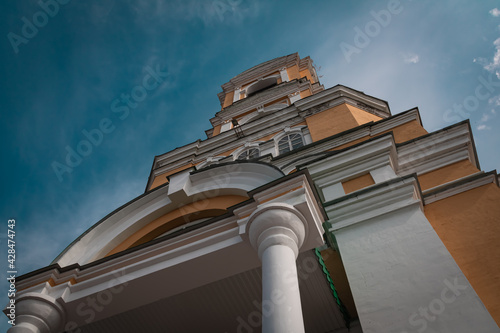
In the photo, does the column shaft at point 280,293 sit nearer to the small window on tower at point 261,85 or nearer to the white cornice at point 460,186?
the white cornice at point 460,186

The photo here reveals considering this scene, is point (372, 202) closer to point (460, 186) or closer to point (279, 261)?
point (460, 186)

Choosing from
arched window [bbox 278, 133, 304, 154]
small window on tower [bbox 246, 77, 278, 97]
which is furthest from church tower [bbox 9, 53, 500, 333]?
small window on tower [bbox 246, 77, 278, 97]

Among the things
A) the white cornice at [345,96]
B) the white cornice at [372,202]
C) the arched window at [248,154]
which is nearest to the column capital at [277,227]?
the white cornice at [372,202]

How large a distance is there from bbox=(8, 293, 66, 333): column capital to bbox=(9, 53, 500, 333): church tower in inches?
0.7

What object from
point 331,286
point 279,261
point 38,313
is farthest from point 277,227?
point 38,313

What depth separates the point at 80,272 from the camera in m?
6.57

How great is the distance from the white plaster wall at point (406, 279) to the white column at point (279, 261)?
107 cm

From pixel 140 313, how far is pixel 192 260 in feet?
7.95

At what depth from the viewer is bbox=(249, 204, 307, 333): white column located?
4047 millimetres

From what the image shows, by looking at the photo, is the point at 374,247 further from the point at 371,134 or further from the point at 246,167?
the point at 371,134

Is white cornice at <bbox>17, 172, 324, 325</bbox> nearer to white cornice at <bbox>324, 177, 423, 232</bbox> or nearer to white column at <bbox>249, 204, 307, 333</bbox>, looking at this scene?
white column at <bbox>249, 204, 307, 333</bbox>

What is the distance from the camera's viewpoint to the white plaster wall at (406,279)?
4.39 m

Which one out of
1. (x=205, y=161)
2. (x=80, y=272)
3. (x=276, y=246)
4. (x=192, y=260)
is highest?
(x=205, y=161)

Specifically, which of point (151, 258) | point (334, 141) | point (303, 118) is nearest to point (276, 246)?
point (151, 258)
